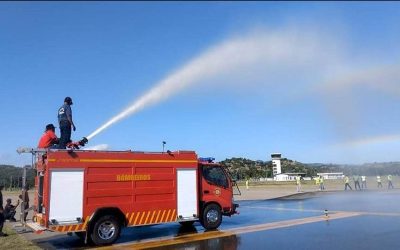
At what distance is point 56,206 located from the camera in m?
11.9

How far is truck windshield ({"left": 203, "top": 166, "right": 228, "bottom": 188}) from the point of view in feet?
51.2

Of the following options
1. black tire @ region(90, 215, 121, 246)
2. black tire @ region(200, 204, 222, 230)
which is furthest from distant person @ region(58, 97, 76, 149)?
black tire @ region(200, 204, 222, 230)

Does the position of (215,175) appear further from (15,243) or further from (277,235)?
(15,243)

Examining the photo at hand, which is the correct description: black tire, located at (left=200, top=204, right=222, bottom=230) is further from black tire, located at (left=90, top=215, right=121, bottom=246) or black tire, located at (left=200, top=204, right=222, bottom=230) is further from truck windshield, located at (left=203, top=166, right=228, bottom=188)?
black tire, located at (left=90, top=215, right=121, bottom=246)

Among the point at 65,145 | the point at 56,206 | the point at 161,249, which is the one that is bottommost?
the point at 161,249

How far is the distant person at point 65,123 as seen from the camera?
1318 cm

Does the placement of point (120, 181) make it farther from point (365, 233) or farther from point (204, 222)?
point (365, 233)

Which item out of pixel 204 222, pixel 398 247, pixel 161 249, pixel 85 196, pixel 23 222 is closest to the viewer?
pixel 398 247

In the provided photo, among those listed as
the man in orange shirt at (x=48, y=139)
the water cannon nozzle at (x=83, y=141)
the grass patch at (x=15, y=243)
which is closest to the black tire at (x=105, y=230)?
the grass patch at (x=15, y=243)

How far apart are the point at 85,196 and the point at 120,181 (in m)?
1.18

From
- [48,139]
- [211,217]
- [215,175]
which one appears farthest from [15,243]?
[215,175]

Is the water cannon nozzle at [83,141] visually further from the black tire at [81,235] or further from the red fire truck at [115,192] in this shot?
the black tire at [81,235]

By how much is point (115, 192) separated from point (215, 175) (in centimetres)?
437

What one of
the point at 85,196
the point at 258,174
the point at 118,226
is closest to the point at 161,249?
the point at 118,226
